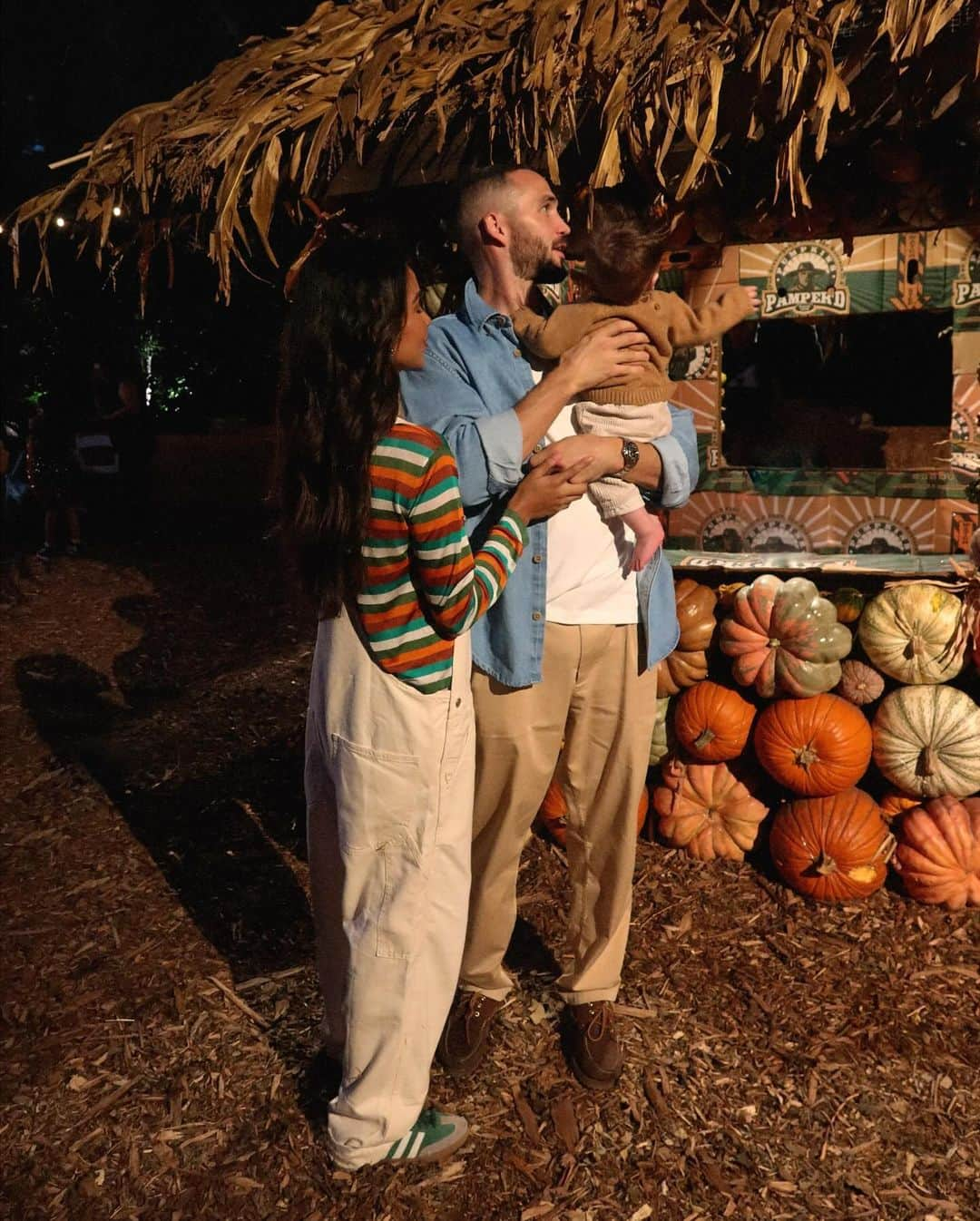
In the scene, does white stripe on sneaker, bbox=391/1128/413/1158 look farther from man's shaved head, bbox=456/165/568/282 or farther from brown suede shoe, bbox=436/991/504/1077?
man's shaved head, bbox=456/165/568/282

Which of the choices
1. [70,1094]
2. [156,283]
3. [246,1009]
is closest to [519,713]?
[246,1009]

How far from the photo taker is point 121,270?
12219 millimetres

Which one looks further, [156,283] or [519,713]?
[156,283]

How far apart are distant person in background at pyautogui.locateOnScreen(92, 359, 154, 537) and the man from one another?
11013 mm

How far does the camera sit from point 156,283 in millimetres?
13297

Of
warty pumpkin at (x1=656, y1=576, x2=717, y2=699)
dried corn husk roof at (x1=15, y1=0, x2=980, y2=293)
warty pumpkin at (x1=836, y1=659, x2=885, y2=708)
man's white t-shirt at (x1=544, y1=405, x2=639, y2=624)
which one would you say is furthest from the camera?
warty pumpkin at (x1=656, y1=576, x2=717, y2=699)

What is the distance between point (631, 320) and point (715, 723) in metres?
2.13

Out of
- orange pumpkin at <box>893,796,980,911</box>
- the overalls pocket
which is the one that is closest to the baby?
the overalls pocket

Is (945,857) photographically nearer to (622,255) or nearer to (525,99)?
(622,255)

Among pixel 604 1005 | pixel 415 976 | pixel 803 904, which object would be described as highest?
pixel 415 976

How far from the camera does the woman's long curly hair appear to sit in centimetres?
229

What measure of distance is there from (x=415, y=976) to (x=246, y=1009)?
1.34 meters

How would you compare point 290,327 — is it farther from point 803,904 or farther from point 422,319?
point 803,904

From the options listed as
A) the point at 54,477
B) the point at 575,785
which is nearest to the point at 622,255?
the point at 575,785
